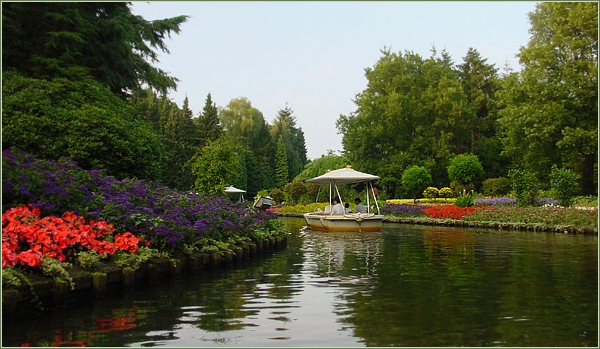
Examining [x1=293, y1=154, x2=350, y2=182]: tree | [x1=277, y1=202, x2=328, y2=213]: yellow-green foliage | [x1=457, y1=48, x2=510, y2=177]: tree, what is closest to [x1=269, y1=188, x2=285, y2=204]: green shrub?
[x1=293, y1=154, x2=350, y2=182]: tree

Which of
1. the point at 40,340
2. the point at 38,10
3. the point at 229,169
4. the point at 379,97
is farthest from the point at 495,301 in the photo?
the point at 379,97

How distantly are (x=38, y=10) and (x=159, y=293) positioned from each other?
39.8ft

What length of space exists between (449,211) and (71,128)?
67.4 ft

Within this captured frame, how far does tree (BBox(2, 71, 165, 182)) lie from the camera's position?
1270 cm

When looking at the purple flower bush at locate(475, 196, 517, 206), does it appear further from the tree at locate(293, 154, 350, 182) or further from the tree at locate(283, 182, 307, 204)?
the tree at locate(293, 154, 350, 182)

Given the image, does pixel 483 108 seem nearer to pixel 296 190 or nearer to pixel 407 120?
pixel 407 120

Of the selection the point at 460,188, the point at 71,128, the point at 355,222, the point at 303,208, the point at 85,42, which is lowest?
the point at 355,222

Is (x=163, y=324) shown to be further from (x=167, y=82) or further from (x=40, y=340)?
(x=167, y=82)

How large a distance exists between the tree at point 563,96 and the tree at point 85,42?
22031 millimetres

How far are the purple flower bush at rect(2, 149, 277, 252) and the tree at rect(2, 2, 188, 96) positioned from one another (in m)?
6.40

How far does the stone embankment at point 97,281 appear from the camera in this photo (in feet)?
20.9

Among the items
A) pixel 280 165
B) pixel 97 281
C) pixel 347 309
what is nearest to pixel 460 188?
pixel 347 309

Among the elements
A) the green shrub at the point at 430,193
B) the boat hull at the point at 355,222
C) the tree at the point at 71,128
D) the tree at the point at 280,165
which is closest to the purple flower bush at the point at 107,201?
the tree at the point at 71,128

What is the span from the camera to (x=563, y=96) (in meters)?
33.4
